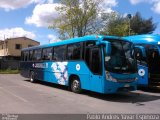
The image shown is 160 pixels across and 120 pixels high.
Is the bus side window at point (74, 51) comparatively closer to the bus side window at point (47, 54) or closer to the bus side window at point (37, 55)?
the bus side window at point (47, 54)

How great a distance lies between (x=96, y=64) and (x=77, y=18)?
29870mm

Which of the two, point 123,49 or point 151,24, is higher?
point 151,24

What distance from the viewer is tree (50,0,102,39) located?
4272 centimetres

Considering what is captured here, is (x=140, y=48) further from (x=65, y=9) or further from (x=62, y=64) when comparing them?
(x=65, y=9)

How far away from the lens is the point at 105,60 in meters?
13.1

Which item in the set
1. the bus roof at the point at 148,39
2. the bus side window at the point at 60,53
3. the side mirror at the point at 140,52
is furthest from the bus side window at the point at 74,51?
the bus roof at the point at 148,39

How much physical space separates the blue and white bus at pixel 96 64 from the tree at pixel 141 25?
36.4 meters

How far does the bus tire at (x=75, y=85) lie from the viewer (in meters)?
15.2

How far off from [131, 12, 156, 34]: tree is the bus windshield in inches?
1538

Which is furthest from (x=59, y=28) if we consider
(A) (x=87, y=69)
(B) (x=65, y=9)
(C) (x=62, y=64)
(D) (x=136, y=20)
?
(A) (x=87, y=69)

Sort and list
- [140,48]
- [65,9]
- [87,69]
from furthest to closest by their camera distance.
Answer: [65,9] < [140,48] < [87,69]

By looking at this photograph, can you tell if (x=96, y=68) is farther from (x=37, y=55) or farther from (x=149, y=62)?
(x=37, y=55)

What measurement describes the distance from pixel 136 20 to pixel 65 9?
1533 centimetres

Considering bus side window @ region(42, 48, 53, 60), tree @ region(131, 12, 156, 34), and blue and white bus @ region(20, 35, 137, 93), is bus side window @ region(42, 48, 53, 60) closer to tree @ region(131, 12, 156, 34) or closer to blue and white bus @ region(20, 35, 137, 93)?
blue and white bus @ region(20, 35, 137, 93)
